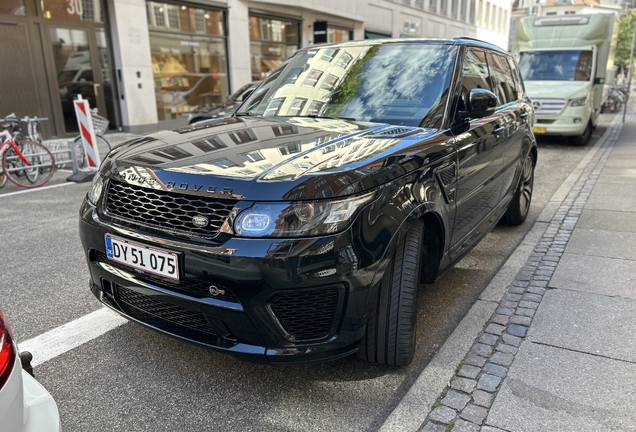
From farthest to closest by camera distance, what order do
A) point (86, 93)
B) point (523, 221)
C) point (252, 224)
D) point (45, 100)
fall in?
point (86, 93)
point (45, 100)
point (523, 221)
point (252, 224)

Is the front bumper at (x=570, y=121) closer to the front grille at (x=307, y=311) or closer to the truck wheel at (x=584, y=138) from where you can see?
the truck wheel at (x=584, y=138)

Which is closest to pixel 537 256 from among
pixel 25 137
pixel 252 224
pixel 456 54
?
pixel 456 54

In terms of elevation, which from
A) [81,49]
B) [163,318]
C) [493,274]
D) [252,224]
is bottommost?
[493,274]

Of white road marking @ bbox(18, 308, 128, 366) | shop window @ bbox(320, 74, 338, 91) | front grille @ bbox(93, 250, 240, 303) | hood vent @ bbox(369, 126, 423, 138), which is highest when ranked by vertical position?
shop window @ bbox(320, 74, 338, 91)

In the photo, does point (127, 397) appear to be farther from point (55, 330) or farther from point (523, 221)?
point (523, 221)

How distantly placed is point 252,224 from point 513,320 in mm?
2051

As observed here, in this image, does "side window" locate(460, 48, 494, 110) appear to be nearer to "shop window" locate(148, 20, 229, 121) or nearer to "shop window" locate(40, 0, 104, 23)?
"shop window" locate(40, 0, 104, 23)

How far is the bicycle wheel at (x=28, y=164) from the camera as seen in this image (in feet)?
25.0

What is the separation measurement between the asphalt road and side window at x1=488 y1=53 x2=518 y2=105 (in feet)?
5.85

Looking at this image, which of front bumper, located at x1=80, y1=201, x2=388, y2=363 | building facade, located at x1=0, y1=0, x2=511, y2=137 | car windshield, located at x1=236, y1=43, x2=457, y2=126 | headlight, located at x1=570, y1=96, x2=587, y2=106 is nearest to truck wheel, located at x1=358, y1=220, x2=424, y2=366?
front bumper, located at x1=80, y1=201, x2=388, y2=363

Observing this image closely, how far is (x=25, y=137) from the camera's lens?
8.59m

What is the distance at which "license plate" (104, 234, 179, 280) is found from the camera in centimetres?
226

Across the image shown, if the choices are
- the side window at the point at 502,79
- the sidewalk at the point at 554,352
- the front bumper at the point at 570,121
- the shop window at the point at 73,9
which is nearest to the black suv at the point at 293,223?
the sidewalk at the point at 554,352

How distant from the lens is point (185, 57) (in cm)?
1507
